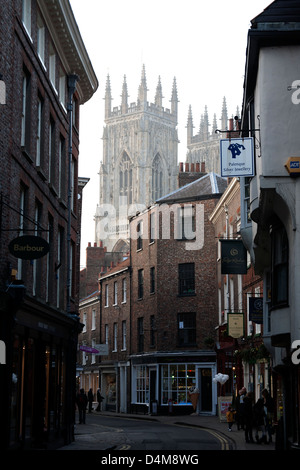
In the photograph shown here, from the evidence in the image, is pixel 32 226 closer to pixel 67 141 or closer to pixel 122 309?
pixel 67 141

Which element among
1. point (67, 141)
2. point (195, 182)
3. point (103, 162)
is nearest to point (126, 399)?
point (195, 182)

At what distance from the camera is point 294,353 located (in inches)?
621

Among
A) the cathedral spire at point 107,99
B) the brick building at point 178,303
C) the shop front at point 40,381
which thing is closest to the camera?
the shop front at point 40,381

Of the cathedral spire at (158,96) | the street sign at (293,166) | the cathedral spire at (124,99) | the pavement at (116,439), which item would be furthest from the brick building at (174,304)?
the cathedral spire at (158,96)

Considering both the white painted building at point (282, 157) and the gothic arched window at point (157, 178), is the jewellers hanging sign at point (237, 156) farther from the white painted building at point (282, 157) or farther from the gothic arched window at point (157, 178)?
the gothic arched window at point (157, 178)

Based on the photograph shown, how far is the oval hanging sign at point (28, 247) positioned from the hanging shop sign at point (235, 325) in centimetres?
1603

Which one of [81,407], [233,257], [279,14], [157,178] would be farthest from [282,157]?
[157,178]

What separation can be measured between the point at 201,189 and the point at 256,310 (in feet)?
76.5

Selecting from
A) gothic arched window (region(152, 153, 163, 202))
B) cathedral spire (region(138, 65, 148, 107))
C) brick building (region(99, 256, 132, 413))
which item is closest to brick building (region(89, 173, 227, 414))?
brick building (region(99, 256, 132, 413))

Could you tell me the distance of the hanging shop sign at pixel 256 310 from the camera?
25.5m

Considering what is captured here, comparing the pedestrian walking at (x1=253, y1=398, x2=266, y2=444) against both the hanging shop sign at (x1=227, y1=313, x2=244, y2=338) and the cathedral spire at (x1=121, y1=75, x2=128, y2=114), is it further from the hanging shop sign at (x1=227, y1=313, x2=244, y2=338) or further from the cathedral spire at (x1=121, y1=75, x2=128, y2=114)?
the cathedral spire at (x1=121, y1=75, x2=128, y2=114)

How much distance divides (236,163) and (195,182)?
3170cm

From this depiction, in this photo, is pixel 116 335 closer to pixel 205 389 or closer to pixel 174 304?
pixel 174 304

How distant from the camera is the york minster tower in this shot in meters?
138
